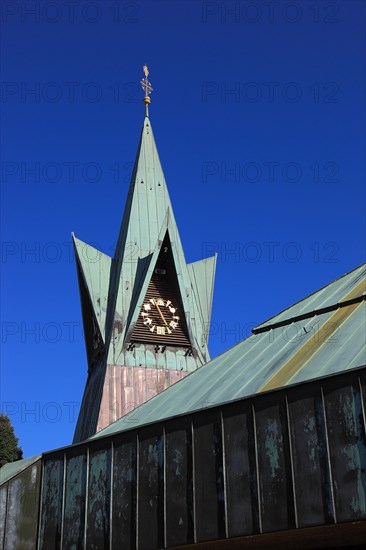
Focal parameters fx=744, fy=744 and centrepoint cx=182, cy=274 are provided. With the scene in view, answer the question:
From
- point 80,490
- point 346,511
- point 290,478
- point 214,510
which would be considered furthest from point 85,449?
point 346,511

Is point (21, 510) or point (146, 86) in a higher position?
point (146, 86)

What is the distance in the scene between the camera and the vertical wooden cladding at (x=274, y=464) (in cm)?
888

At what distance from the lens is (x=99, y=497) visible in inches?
441

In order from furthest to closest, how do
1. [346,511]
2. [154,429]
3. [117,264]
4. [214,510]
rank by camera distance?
[117,264], [154,429], [214,510], [346,511]

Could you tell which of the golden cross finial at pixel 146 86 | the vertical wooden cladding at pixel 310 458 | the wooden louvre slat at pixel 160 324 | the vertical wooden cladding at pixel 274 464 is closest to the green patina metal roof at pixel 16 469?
the vertical wooden cladding at pixel 274 464

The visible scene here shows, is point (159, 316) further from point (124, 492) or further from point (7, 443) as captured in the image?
point (124, 492)

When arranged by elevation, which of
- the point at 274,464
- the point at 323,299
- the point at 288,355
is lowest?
the point at 274,464

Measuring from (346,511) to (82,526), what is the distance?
4.63 metres

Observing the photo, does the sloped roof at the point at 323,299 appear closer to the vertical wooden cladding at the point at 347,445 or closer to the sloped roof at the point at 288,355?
the sloped roof at the point at 288,355

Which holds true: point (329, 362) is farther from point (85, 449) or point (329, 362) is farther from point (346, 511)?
point (85, 449)

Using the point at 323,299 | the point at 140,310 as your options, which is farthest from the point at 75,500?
the point at 140,310

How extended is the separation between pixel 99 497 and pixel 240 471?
2.73m

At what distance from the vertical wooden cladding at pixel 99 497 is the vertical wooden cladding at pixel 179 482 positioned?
1226 mm

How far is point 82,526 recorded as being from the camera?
11.3 m
